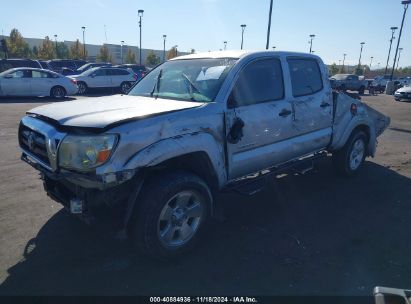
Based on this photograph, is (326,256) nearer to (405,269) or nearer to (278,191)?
(405,269)

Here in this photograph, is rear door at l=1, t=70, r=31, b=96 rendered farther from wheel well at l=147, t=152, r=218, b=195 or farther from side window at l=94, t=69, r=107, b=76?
wheel well at l=147, t=152, r=218, b=195

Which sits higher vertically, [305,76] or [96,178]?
[305,76]

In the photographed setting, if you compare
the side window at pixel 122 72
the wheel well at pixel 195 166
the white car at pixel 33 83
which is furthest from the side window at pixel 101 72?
the wheel well at pixel 195 166

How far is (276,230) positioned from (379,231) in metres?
1.23

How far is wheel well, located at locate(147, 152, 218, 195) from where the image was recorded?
3.38m

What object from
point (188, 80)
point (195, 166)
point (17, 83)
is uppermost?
point (188, 80)

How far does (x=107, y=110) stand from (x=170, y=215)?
1.21 meters

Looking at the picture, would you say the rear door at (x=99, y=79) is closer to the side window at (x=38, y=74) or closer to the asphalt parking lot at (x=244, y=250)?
the side window at (x=38, y=74)

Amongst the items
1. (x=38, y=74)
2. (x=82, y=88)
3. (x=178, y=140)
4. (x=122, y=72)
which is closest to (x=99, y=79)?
(x=82, y=88)

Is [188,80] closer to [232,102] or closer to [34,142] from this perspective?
[232,102]

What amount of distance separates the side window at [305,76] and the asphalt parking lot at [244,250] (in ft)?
5.13

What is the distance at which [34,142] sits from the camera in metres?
3.53

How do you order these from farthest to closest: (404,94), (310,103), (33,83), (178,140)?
(404,94) < (33,83) < (310,103) < (178,140)

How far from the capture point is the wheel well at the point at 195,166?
3.38 metres
